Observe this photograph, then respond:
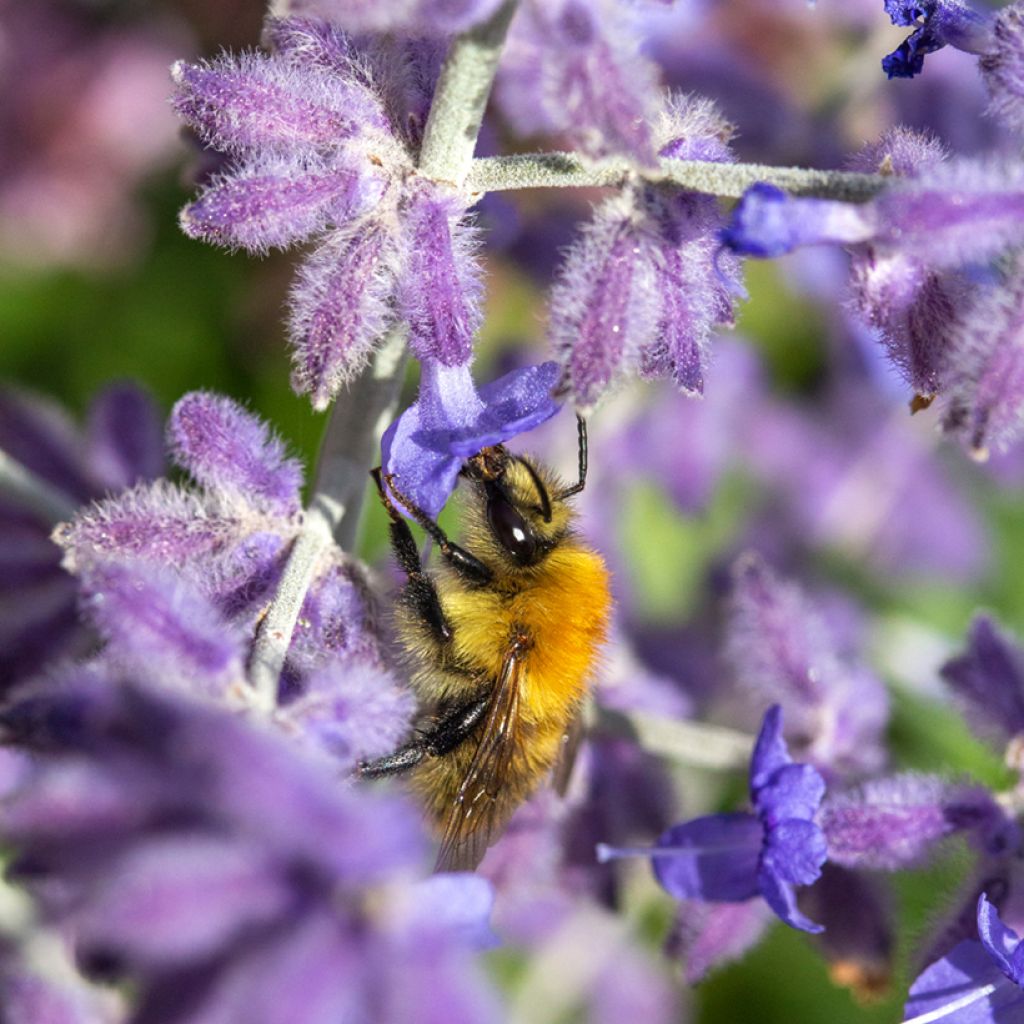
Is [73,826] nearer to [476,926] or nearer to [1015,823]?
[476,926]

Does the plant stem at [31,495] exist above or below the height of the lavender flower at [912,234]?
below

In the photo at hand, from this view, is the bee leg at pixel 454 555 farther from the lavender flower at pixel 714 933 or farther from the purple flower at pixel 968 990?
the purple flower at pixel 968 990

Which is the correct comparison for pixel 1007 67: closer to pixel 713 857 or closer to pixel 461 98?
pixel 461 98

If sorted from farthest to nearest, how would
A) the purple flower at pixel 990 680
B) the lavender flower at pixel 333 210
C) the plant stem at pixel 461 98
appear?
the purple flower at pixel 990 680, the lavender flower at pixel 333 210, the plant stem at pixel 461 98

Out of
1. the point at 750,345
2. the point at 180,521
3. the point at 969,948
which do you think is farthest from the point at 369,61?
the point at 750,345

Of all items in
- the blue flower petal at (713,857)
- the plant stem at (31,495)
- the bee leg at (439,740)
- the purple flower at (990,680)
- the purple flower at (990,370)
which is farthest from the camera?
the plant stem at (31,495)

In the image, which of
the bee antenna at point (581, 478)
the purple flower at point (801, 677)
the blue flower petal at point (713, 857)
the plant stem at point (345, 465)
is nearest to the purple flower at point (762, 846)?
the blue flower petal at point (713, 857)

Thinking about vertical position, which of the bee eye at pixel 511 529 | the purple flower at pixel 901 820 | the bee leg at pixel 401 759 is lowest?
the bee leg at pixel 401 759

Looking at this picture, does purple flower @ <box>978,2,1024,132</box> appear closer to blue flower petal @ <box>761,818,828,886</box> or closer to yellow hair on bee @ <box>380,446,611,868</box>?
yellow hair on bee @ <box>380,446,611,868</box>
